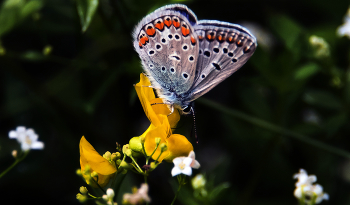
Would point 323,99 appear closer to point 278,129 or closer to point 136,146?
point 278,129

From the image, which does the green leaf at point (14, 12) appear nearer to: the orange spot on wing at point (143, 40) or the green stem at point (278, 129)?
A: the orange spot on wing at point (143, 40)

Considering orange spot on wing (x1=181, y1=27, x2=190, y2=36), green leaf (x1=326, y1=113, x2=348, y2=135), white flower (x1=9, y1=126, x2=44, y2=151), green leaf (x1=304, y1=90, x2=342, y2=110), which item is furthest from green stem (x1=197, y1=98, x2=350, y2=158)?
white flower (x1=9, y1=126, x2=44, y2=151)

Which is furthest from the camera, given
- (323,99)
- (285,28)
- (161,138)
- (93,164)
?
(285,28)

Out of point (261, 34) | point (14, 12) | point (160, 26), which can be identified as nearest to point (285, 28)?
point (261, 34)

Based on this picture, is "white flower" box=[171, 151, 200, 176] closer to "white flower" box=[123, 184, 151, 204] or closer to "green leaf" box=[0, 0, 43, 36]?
"white flower" box=[123, 184, 151, 204]

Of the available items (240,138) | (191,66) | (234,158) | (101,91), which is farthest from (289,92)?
(101,91)

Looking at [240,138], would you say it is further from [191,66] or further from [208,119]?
[191,66]
